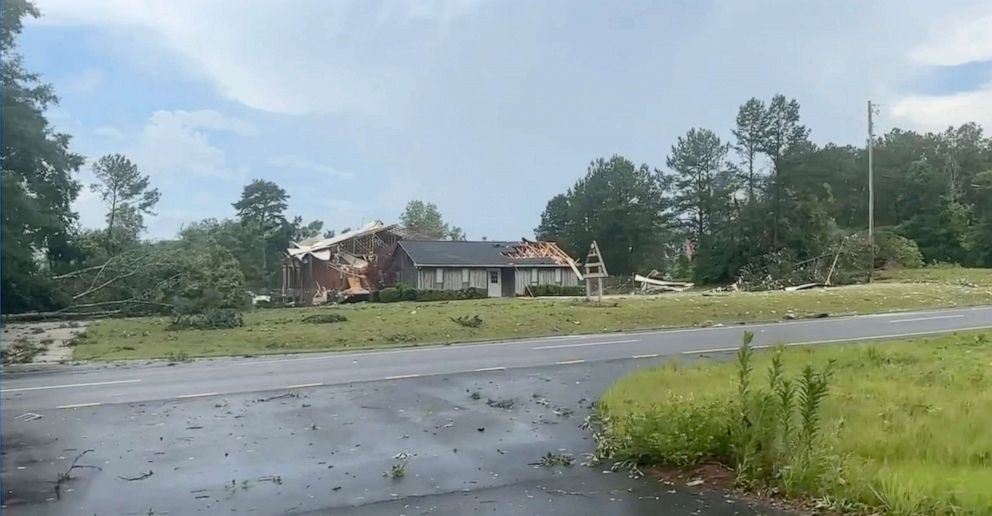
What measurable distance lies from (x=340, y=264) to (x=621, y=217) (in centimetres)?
2316

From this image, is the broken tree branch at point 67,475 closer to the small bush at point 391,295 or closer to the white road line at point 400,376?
the white road line at point 400,376

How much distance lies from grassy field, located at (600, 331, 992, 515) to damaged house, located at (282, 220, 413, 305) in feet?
130

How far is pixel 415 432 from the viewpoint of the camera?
8.57 metres

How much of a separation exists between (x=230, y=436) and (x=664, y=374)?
18.8ft

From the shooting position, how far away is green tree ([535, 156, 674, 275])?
63812mm

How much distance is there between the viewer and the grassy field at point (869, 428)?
18.2 feet

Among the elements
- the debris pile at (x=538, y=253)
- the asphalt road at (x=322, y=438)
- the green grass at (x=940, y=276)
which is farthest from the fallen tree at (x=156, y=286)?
the green grass at (x=940, y=276)

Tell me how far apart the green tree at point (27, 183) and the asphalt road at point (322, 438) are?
1530 centimetres

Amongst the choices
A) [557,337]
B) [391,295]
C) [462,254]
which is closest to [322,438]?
[557,337]

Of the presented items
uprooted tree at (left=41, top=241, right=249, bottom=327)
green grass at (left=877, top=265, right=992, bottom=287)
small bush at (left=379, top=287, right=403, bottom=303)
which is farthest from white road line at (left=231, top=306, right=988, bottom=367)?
small bush at (left=379, top=287, right=403, bottom=303)

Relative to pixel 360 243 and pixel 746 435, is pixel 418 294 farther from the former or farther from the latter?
pixel 746 435

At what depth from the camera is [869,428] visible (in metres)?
7.12

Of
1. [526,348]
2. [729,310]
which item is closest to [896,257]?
[729,310]

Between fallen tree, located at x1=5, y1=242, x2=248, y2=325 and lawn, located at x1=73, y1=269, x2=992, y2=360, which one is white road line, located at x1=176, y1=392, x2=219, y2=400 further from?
fallen tree, located at x1=5, y1=242, x2=248, y2=325
